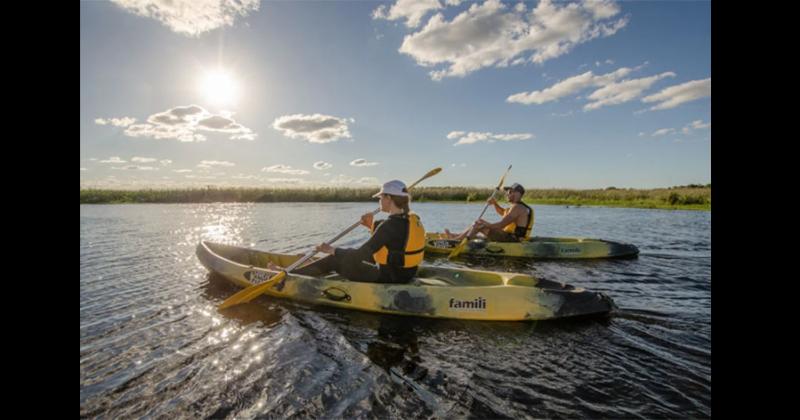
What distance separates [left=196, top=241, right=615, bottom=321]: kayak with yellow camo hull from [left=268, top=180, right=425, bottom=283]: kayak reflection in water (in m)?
0.26

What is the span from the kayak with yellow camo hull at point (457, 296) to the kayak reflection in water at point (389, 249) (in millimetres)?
256

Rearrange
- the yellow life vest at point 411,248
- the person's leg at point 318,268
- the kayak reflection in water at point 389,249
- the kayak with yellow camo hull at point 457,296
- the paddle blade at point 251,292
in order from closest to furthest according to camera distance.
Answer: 1. the kayak with yellow camo hull at point 457,296
2. the kayak reflection in water at point 389,249
3. the yellow life vest at point 411,248
4. the paddle blade at point 251,292
5. the person's leg at point 318,268

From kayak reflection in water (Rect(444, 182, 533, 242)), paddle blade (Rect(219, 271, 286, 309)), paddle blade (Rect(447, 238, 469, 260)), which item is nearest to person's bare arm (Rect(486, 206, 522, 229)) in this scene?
kayak reflection in water (Rect(444, 182, 533, 242))

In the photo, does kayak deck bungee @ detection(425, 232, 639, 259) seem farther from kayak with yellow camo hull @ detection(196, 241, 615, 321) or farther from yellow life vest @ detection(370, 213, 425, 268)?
yellow life vest @ detection(370, 213, 425, 268)

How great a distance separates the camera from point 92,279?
8414mm

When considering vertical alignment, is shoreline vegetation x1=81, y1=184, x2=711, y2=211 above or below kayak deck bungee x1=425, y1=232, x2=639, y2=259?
above

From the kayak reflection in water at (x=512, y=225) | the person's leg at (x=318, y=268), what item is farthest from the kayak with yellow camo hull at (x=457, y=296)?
the kayak reflection in water at (x=512, y=225)

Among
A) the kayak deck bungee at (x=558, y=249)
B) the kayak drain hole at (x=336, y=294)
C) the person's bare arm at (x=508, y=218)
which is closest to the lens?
the kayak drain hole at (x=336, y=294)

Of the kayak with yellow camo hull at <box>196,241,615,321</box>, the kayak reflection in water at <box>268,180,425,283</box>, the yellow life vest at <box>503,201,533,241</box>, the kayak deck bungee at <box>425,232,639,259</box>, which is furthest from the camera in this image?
the yellow life vest at <box>503,201,533,241</box>

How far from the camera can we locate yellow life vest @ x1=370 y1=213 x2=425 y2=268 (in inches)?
234

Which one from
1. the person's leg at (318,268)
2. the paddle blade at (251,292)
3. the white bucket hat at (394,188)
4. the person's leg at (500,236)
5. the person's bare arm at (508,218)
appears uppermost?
the white bucket hat at (394,188)

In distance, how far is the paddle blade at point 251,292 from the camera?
6.54 m

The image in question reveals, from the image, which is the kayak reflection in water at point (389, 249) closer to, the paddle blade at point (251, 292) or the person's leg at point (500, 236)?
the paddle blade at point (251, 292)
